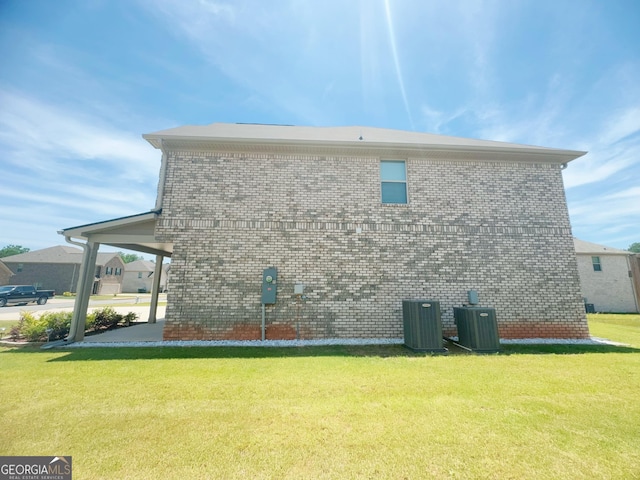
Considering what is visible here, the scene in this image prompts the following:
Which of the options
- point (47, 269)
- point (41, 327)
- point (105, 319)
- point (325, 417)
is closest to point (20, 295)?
point (47, 269)

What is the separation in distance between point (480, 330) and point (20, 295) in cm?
3213

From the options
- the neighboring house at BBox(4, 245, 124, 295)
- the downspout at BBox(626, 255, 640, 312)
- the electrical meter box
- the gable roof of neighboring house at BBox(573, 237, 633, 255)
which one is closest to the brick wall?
the electrical meter box

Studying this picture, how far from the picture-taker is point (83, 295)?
7.28 m

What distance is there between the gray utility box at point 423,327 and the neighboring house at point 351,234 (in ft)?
2.94

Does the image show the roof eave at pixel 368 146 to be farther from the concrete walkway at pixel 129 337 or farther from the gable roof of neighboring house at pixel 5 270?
the gable roof of neighboring house at pixel 5 270

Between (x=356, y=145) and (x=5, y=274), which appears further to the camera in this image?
(x=5, y=274)

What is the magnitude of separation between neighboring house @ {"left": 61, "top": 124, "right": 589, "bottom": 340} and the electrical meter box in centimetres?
17

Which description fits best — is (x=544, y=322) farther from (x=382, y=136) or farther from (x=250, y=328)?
(x=250, y=328)

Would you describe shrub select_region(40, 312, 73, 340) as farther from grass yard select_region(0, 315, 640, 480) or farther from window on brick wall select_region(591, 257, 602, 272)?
window on brick wall select_region(591, 257, 602, 272)

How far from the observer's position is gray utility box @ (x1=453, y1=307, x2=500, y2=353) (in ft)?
20.7

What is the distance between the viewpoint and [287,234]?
25.2 feet

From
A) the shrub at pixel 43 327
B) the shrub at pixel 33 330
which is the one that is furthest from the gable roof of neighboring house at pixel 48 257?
the shrub at pixel 33 330

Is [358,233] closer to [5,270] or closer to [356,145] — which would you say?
[356,145]

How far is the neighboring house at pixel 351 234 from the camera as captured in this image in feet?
24.1
